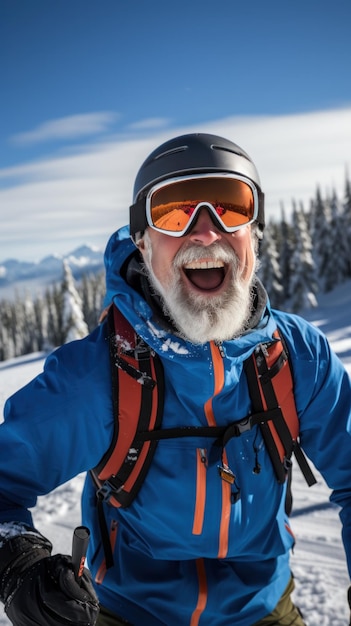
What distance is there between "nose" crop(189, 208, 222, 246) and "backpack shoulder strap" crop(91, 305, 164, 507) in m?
0.63

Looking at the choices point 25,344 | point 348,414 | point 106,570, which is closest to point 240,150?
Result: point 348,414

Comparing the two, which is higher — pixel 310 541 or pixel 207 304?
pixel 207 304

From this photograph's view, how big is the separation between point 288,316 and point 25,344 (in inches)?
3705

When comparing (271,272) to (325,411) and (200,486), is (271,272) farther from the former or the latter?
(200,486)

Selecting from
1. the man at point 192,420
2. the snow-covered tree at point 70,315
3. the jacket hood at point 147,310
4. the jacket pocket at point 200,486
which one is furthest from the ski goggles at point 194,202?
the snow-covered tree at point 70,315

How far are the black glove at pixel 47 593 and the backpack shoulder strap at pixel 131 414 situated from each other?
0.57 metres

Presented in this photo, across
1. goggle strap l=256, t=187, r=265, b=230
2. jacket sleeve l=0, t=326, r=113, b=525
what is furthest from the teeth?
jacket sleeve l=0, t=326, r=113, b=525

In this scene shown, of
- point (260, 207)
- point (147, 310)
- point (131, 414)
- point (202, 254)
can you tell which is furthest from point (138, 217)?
point (131, 414)

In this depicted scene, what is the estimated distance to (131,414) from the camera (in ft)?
7.58

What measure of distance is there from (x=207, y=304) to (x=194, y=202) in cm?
58

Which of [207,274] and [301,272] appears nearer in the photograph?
[207,274]

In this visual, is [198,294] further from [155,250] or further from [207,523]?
[207,523]

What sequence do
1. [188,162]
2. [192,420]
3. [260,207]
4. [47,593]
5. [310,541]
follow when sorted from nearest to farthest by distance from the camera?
[47,593] → [192,420] → [188,162] → [260,207] → [310,541]

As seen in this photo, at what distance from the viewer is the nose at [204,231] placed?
2478 mm
